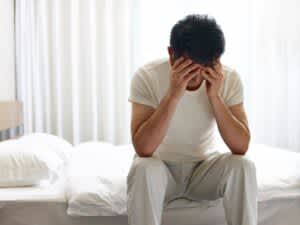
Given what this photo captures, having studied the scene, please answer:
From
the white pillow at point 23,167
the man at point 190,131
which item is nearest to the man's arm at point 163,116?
the man at point 190,131

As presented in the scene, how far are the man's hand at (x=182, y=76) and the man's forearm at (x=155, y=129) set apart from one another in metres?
0.03

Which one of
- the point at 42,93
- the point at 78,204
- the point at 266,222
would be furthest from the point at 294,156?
the point at 42,93

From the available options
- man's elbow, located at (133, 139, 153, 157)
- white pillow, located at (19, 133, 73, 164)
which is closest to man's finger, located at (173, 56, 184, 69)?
man's elbow, located at (133, 139, 153, 157)

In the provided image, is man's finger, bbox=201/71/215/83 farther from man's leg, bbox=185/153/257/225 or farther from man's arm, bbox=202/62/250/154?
man's leg, bbox=185/153/257/225

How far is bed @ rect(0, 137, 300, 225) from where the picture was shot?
169 centimetres

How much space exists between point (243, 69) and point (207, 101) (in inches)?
66.5

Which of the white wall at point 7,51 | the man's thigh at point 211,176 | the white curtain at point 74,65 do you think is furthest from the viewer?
the white curtain at point 74,65

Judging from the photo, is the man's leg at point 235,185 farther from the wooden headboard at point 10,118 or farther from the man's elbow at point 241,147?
the wooden headboard at point 10,118

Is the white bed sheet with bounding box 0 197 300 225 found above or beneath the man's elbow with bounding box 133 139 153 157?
beneath

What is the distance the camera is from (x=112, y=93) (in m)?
3.26

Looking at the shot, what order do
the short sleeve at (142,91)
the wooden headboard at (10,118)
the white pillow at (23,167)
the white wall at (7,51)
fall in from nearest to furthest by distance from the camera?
the short sleeve at (142,91) < the white pillow at (23,167) < the wooden headboard at (10,118) < the white wall at (7,51)

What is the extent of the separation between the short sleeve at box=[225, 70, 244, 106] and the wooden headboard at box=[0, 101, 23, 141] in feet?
4.93

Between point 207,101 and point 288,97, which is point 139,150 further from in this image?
point 288,97

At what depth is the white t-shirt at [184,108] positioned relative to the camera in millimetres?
1700
